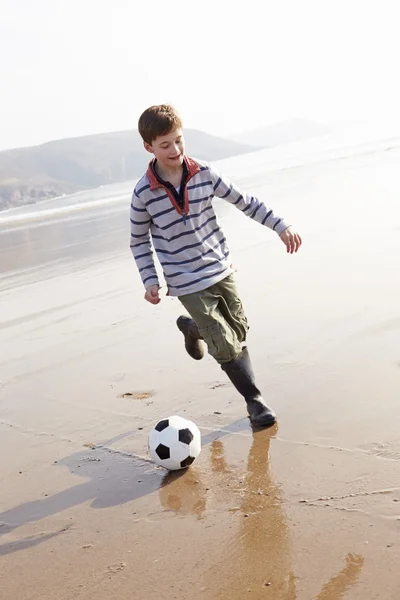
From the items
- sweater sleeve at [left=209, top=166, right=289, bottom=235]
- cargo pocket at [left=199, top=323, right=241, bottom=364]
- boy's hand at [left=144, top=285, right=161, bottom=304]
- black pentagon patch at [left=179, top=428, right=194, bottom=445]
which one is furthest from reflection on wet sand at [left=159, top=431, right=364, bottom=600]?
sweater sleeve at [left=209, top=166, right=289, bottom=235]

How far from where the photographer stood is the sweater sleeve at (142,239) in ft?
13.3

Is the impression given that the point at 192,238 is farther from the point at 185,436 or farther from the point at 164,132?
the point at 185,436

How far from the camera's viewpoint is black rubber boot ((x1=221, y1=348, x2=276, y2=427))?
383 centimetres

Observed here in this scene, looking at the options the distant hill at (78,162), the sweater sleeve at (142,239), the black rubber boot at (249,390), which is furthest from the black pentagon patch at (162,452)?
the distant hill at (78,162)

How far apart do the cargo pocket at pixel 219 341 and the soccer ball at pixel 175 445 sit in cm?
47

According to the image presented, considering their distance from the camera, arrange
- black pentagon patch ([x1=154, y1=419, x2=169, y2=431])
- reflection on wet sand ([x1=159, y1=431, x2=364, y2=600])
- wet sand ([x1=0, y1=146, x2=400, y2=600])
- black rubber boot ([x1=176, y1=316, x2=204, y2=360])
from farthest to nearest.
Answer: black rubber boot ([x1=176, y1=316, x2=204, y2=360]), black pentagon patch ([x1=154, y1=419, x2=169, y2=431]), wet sand ([x1=0, y1=146, x2=400, y2=600]), reflection on wet sand ([x1=159, y1=431, x2=364, y2=600])

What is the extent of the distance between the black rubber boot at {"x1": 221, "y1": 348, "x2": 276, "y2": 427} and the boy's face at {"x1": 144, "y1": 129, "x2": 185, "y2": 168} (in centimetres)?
116

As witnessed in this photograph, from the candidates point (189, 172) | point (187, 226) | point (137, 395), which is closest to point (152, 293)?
point (187, 226)

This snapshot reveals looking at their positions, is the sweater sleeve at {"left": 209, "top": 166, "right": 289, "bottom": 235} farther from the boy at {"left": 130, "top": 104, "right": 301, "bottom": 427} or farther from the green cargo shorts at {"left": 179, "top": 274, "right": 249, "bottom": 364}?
the green cargo shorts at {"left": 179, "top": 274, "right": 249, "bottom": 364}

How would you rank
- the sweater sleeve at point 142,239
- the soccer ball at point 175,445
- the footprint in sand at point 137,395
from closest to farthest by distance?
1. the soccer ball at point 175,445
2. the sweater sleeve at point 142,239
3. the footprint in sand at point 137,395

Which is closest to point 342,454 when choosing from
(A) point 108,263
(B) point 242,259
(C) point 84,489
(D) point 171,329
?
(C) point 84,489

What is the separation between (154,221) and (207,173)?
1.35ft

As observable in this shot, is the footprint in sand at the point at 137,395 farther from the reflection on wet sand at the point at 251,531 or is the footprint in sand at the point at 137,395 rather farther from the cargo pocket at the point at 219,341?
the reflection on wet sand at the point at 251,531

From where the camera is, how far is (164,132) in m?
3.81
